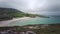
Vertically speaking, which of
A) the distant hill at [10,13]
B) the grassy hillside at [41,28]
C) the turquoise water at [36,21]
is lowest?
the grassy hillside at [41,28]

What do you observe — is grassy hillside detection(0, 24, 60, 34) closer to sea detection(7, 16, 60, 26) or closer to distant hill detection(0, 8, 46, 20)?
sea detection(7, 16, 60, 26)

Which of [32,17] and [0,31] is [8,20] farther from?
[32,17]

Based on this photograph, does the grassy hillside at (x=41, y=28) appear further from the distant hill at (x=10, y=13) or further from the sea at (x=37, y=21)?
the distant hill at (x=10, y=13)

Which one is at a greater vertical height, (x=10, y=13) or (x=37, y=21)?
(x=10, y=13)

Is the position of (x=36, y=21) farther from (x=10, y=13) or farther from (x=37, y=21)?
(x=10, y=13)

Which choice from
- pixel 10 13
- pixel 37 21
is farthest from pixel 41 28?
pixel 10 13

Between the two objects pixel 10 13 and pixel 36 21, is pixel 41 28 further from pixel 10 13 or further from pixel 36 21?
pixel 10 13

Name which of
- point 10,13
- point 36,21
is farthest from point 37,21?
point 10,13

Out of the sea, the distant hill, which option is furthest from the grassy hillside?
the distant hill

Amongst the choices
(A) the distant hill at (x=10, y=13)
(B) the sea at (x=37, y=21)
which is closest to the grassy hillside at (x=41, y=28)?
(B) the sea at (x=37, y=21)

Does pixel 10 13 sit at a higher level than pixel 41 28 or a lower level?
higher

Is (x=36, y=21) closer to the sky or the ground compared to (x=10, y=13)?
closer to the ground
